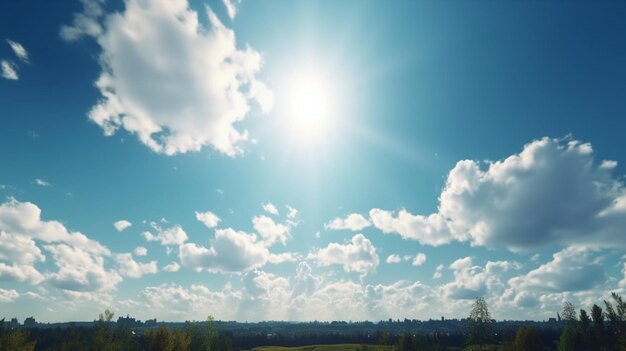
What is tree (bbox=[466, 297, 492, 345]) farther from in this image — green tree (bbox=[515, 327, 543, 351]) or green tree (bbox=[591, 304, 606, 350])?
green tree (bbox=[591, 304, 606, 350])

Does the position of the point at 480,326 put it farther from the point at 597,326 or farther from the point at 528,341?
the point at 597,326

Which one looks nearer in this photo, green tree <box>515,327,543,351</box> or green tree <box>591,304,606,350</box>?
green tree <box>515,327,543,351</box>

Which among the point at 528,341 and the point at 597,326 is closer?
the point at 528,341

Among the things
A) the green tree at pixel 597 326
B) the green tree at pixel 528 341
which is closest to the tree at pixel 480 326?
the green tree at pixel 528 341

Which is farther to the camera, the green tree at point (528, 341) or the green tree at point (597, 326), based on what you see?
the green tree at point (597, 326)

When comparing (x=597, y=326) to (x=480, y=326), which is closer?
(x=480, y=326)

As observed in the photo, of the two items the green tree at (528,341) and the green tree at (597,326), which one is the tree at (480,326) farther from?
the green tree at (597,326)

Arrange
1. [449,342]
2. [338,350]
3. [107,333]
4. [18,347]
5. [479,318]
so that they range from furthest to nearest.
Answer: [449,342]
[338,350]
[479,318]
[107,333]
[18,347]

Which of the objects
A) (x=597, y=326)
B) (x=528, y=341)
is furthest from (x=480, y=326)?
(x=597, y=326)

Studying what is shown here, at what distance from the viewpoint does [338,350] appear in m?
137

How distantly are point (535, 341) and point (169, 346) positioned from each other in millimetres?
77286

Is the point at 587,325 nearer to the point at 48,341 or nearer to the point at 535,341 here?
the point at 535,341

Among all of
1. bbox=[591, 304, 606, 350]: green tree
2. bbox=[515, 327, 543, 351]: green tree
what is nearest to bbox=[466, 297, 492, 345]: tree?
bbox=[515, 327, 543, 351]: green tree

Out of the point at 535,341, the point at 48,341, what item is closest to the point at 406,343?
the point at 535,341
